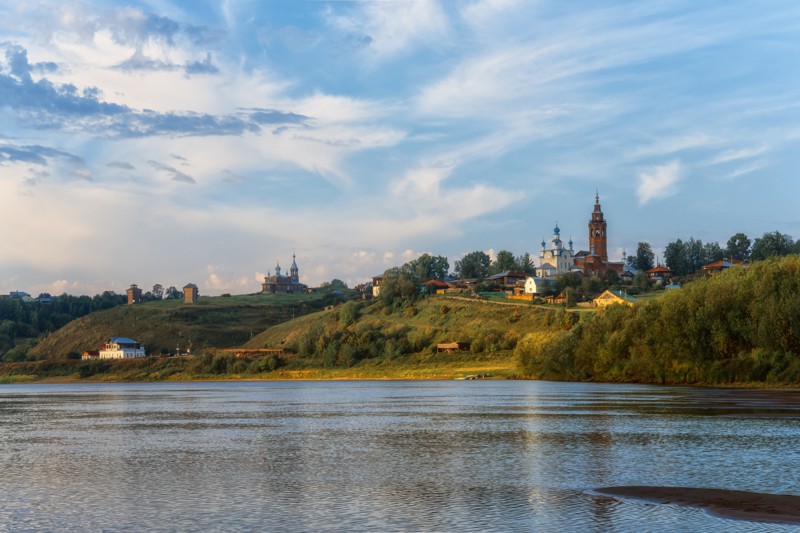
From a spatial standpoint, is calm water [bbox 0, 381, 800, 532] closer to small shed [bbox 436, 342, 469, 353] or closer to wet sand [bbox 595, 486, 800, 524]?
wet sand [bbox 595, 486, 800, 524]

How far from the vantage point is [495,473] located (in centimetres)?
3316

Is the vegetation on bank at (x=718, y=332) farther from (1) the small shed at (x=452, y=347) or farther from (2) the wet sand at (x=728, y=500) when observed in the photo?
(1) the small shed at (x=452, y=347)

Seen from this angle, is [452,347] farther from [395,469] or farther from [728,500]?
[728,500]

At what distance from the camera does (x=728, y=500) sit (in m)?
26.2

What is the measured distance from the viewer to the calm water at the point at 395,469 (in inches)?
971

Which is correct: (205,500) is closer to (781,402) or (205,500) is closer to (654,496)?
(654,496)

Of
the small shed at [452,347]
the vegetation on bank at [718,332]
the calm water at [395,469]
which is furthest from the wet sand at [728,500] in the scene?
the small shed at [452,347]

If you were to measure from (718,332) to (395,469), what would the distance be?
2557 inches

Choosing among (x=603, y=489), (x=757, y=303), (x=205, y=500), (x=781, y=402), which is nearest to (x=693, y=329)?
(x=757, y=303)

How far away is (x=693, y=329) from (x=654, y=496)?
229 ft

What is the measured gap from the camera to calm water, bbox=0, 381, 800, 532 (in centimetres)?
2466

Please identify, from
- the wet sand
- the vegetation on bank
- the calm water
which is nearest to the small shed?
the vegetation on bank

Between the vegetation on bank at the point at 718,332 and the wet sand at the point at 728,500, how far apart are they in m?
63.2

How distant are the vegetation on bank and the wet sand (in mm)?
63214
